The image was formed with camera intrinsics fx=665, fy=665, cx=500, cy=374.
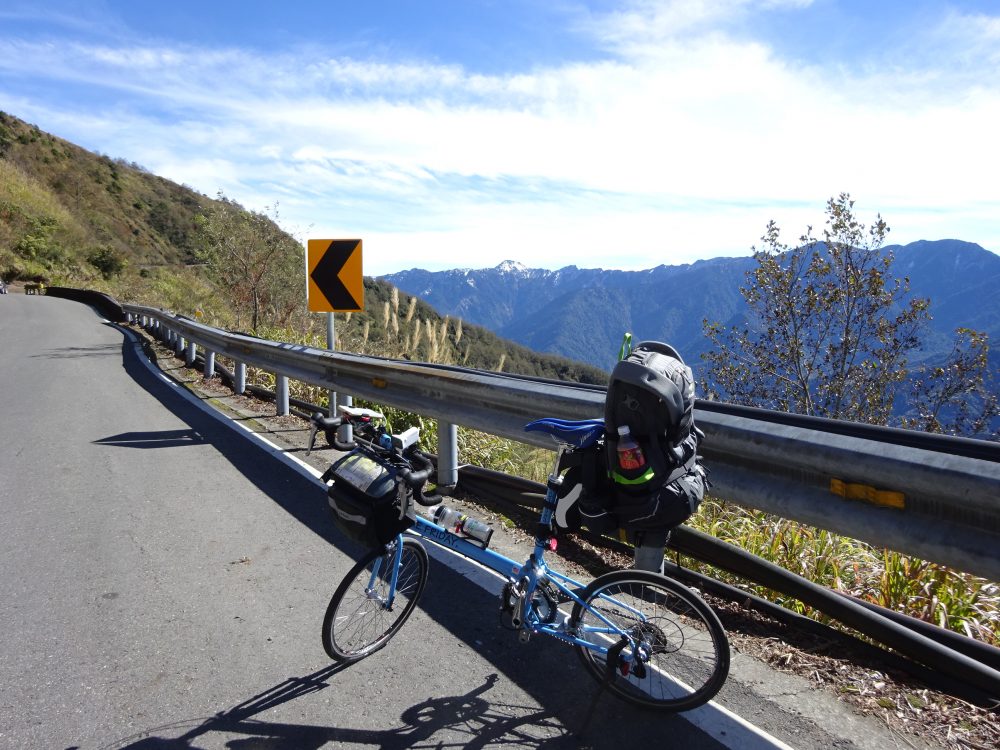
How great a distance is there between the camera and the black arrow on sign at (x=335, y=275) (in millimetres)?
→ 7641

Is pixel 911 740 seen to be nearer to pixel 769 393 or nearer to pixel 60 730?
pixel 60 730

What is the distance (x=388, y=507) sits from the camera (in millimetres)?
2865

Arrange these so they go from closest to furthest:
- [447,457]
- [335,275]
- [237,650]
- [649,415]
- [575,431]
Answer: [649,415], [575,431], [237,650], [447,457], [335,275]

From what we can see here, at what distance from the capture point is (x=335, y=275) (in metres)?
7.68

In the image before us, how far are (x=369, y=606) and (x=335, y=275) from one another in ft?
17.3

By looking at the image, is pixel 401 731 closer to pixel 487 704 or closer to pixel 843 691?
pixel 487 704

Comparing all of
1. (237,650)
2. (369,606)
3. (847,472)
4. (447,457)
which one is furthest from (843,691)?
(447,457)

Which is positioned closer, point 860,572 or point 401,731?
point 401,731

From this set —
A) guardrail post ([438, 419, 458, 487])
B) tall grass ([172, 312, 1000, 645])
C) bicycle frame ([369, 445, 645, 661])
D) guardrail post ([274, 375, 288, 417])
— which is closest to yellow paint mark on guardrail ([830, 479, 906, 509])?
tall grass ([172, 312, 1000, 645])

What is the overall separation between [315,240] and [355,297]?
790mm

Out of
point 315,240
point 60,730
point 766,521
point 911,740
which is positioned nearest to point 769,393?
point 766,521

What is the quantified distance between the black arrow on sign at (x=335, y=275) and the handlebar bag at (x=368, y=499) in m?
4.95

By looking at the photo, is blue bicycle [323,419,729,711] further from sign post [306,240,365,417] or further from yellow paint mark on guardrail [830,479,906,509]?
sign post [306,240,365,417]

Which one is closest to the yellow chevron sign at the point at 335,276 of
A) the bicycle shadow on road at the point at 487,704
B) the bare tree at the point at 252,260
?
the bicycle shadow on road at the point at 487,704
